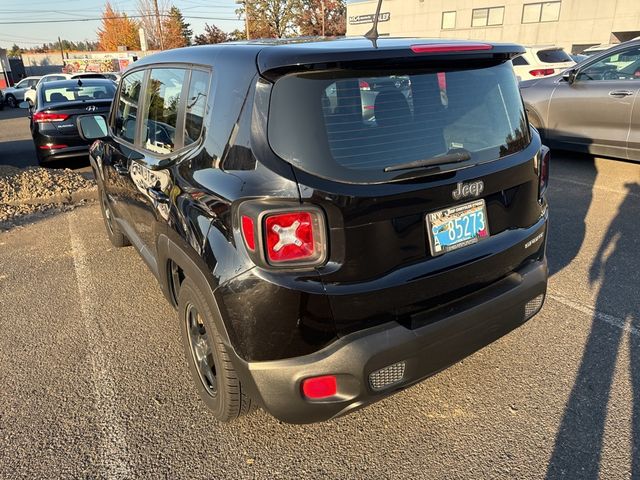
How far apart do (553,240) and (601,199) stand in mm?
1630

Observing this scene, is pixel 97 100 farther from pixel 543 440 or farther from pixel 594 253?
pixel 543 440

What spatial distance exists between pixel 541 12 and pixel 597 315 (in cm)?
3735

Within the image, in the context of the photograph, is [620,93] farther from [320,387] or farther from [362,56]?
[320,387]

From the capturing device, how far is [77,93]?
909cm

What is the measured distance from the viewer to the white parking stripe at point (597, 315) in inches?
122

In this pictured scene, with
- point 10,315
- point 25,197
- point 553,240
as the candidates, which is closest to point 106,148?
point 10,315

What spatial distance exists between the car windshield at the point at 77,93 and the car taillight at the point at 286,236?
8254 millimetres

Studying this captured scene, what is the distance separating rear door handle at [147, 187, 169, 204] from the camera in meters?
2.61

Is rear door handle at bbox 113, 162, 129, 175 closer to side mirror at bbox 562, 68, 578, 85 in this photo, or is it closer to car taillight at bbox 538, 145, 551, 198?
car taillight at bbox 538, 145, 551, 198

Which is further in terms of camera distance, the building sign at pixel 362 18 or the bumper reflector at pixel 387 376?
the building sign at pixel 362 18

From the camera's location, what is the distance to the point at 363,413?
8.18ft

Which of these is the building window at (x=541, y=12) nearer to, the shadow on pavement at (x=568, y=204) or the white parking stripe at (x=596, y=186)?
the shadow on pavement at (x=568, y=204)

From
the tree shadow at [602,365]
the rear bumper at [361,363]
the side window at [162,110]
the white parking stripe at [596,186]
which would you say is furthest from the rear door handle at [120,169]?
the white parking stripe at [596,186]

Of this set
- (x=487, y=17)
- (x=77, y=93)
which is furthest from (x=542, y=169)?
(x=487, y=17)
